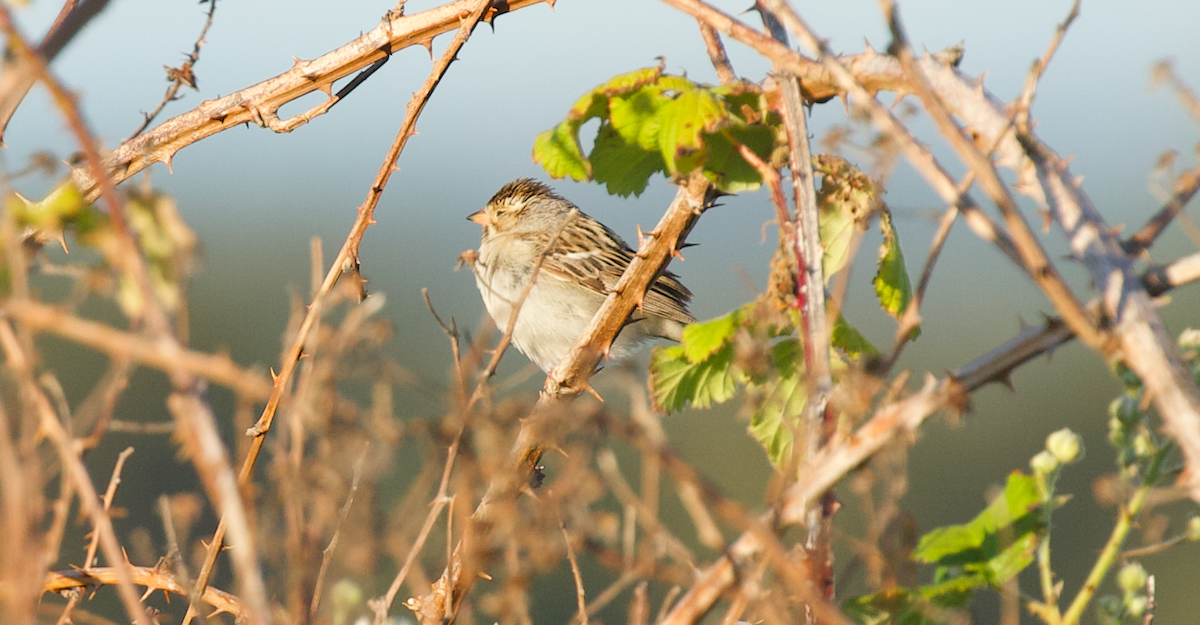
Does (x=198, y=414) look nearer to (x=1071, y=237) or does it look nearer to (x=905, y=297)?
(x=1071, y=237)

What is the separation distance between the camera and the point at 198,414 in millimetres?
1121

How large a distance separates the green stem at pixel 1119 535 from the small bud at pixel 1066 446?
0.10m

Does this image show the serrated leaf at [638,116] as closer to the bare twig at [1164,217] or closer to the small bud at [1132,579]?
the bare twig at [1164,217]

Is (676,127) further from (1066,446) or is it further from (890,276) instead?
(1066,446)

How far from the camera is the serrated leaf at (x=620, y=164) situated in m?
2.12

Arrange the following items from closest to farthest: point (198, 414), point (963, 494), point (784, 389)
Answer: point (198, 414), point (784, 389), point (963, 494)

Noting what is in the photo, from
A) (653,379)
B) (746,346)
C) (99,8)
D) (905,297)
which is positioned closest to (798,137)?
(746,346)

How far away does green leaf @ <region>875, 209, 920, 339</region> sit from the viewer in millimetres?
2094

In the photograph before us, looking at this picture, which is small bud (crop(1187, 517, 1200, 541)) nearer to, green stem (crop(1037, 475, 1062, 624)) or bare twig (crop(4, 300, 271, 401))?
green stem (crop(1037, 475, 1062, 624))

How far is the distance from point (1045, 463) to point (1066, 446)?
0.14 ft

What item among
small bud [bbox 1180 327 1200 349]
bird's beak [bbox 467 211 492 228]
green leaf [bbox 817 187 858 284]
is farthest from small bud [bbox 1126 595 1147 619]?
bird's beak [bbox 467 211 492 228]

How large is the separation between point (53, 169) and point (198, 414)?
813 millimetres

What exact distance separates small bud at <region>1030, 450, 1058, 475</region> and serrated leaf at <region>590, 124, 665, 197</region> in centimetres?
92

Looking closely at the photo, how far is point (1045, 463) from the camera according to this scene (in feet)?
5.24
